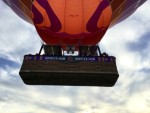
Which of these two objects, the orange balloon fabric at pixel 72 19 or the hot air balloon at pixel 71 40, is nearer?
the hot air balloon at pixel 71 40

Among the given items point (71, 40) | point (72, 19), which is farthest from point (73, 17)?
point (71, 40)

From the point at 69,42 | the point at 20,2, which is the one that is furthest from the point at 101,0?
the point at 20,2

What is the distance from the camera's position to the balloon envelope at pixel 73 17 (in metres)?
24.8

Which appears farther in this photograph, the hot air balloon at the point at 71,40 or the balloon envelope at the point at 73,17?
the balloon envelope at the point at 73,17

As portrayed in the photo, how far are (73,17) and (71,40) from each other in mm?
1448

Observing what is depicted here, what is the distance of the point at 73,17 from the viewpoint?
979 inches

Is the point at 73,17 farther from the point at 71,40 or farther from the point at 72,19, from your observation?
the point at 71,40

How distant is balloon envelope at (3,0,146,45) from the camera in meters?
24.8

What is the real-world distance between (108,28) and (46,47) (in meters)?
3.50

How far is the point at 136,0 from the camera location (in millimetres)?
26516

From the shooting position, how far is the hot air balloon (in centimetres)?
2392

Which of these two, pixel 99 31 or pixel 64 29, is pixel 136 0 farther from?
pixel 64 29

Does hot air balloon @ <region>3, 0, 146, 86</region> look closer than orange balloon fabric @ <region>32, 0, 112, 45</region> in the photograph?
Yes

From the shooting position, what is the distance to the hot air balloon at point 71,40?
23922 mm
